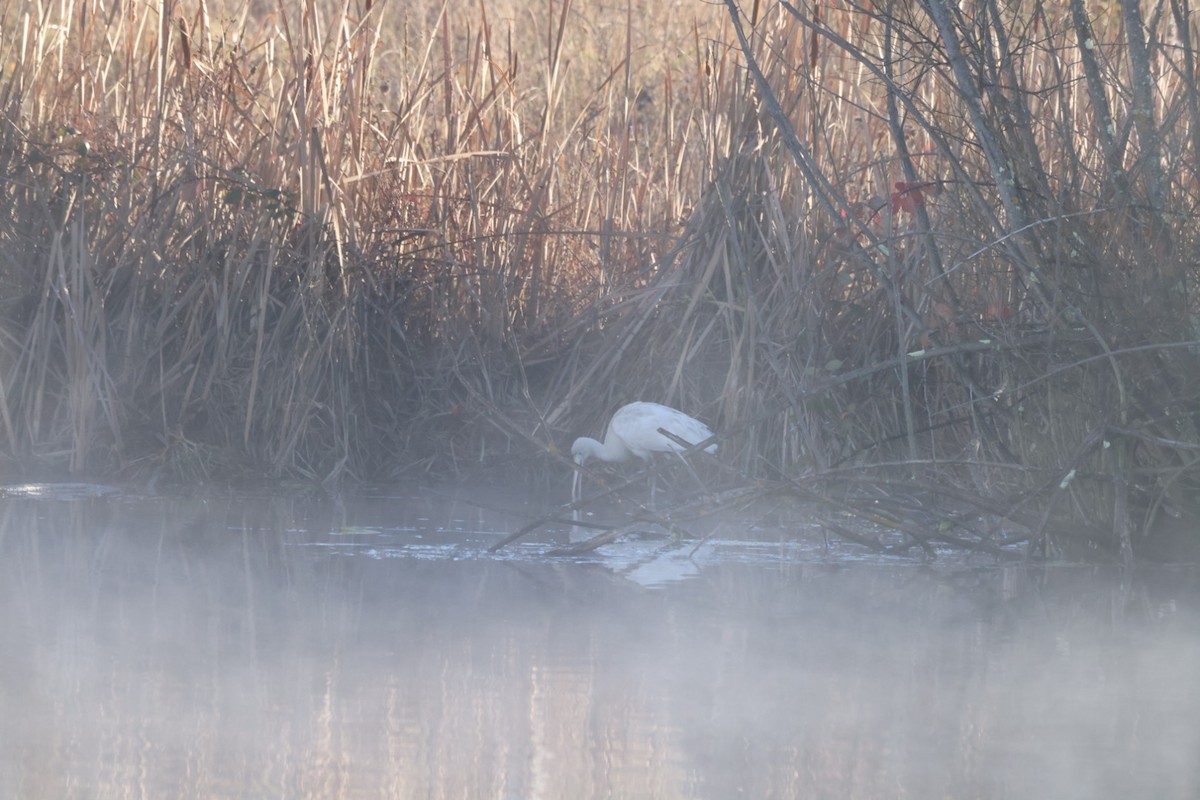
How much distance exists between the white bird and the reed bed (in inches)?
6.0

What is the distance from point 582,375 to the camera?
5004mm

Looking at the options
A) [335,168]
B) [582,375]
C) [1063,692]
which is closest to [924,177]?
[582,375]

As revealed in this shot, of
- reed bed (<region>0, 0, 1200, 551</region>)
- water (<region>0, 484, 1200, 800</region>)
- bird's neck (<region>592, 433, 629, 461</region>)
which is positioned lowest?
water (<region>0, 484, 1200, 800</region>)

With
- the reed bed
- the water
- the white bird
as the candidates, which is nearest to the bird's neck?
the white bird

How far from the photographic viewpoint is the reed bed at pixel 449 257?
4258mm

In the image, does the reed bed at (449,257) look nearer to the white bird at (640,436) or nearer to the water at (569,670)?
the white bird at (640,436)

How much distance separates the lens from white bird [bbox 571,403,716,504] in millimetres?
4340

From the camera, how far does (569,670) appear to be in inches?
104

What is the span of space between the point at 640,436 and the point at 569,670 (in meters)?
1.82

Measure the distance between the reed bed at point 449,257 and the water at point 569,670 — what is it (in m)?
0.63

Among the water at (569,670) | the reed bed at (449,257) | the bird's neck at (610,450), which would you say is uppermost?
the reed bed at (449,257)

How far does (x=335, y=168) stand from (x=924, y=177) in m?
1.79

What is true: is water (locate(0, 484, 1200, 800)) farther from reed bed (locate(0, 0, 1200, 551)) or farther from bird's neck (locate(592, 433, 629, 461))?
bird's neck (locate(592, 433, 629, 461))

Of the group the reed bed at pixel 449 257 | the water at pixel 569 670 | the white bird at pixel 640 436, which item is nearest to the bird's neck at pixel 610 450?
the white bird at pixel 640 436
